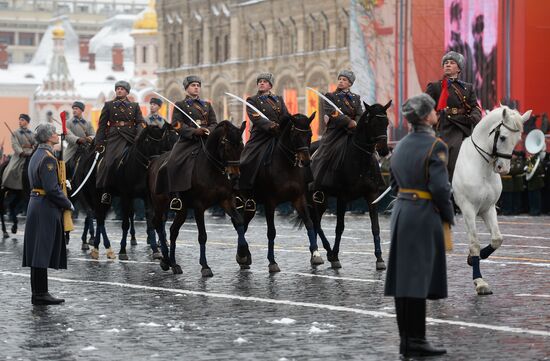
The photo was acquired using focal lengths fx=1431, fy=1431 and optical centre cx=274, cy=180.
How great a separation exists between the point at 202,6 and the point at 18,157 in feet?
239

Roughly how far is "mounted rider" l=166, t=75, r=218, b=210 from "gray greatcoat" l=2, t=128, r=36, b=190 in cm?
880

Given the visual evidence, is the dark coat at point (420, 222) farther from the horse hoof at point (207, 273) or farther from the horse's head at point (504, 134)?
the horse hoof at point (207, 273)

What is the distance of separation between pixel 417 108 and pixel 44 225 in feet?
15.6

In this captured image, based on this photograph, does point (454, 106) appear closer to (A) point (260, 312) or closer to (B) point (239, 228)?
(B) point (239, 228)

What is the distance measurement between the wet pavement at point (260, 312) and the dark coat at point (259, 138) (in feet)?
3.68

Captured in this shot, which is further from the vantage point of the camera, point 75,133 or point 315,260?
point 75,133

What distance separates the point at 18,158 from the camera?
25500mm

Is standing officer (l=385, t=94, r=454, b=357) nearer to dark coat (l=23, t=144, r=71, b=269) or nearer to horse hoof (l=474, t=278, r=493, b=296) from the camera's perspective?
horse hoof (l=474, t=278, r=493, b=296)

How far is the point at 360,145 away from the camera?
16.5m

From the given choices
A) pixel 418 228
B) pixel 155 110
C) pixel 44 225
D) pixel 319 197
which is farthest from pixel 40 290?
pixel 155 110

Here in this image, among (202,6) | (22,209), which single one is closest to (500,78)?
(22,209)

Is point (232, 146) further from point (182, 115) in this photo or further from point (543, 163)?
point (543, 163)

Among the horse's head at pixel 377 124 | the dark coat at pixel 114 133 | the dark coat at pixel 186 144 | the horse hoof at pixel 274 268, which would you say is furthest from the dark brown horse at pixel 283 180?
the dark coat at pixel 114 133

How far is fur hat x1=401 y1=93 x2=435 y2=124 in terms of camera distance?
991 cm
